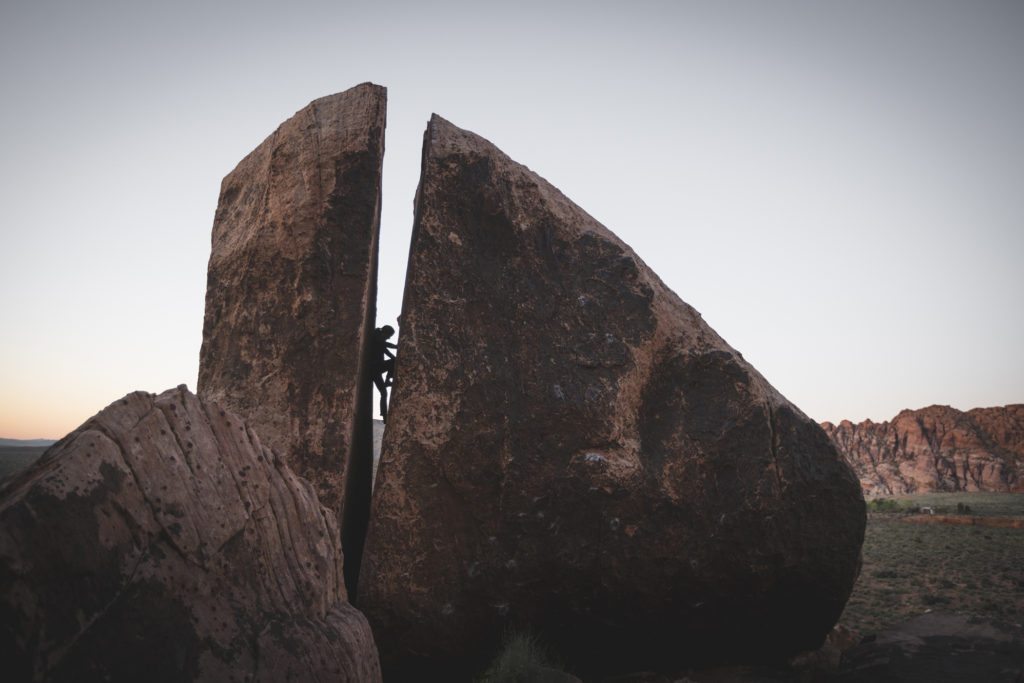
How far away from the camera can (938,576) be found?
11664 mm

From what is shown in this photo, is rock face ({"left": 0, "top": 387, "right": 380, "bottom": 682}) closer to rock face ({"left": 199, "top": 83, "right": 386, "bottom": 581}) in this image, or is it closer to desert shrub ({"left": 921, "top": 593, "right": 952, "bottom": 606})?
rock face ({"left": 199, "top": 83, "right": 386, "bottom": 581})

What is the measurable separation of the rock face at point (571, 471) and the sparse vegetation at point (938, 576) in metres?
3.93

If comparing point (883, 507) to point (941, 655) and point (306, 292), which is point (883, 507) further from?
point (306, 292)

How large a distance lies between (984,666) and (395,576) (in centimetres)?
488

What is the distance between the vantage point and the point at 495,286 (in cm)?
529

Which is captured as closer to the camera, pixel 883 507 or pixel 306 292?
pixel 306 292

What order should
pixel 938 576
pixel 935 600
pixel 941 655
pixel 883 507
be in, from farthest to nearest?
pixel 883 507 < pixel 938 576 < pixel 935 600 < pixel 941 655

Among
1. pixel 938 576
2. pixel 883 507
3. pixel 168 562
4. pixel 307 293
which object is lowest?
pixel 883 507

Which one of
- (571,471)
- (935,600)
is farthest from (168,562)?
(935,600)

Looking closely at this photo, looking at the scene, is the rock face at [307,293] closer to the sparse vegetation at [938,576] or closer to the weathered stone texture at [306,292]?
the weathered stone texture at [306,292]

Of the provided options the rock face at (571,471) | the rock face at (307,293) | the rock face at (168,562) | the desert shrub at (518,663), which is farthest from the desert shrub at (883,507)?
the rock face at (168,562)

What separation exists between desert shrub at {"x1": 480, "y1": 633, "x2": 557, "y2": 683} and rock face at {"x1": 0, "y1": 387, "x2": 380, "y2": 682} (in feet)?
4.98

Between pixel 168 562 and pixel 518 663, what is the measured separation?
2.87m

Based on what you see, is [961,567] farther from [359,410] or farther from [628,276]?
[359,410]
